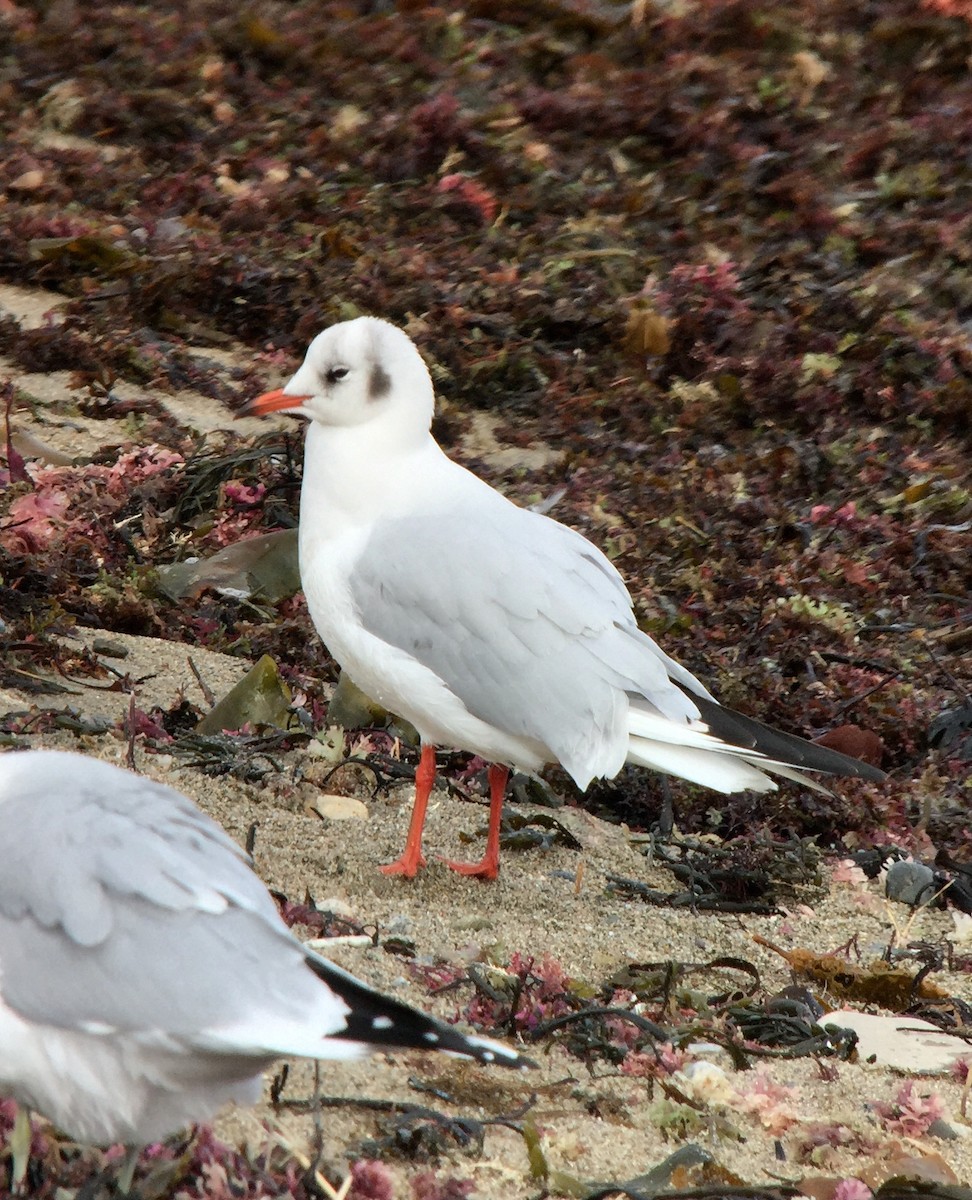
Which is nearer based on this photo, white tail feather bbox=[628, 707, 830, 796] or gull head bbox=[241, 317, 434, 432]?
white tail feather bbox=[628, 707, 830, 796]

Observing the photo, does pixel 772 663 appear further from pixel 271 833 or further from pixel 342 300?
pixel 342 300

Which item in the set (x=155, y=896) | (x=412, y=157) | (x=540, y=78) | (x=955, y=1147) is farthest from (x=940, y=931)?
(x=540, y=78)

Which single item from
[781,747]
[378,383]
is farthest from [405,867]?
[378,383]

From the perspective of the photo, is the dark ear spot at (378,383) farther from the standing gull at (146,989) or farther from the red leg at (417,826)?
the standing gull at (146,989)

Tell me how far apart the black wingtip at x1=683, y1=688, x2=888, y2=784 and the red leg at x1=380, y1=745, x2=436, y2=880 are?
0.70 m

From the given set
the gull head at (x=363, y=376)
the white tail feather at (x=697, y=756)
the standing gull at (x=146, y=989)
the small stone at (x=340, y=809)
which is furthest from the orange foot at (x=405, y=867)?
the standing gull at (x=146, y=989)

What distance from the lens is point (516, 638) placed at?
160 inches

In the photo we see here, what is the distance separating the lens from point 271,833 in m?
4.05

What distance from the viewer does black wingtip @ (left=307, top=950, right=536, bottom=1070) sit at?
94.4 inches

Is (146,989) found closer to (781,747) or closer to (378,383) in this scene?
(781,747)

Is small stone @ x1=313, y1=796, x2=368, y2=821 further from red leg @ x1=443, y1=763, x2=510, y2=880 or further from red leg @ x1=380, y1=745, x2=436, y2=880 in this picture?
red leg @ x1=443, y1=763, x2=510, y2=880

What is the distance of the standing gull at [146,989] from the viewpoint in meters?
2.38

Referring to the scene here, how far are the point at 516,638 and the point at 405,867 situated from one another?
60 centimetres

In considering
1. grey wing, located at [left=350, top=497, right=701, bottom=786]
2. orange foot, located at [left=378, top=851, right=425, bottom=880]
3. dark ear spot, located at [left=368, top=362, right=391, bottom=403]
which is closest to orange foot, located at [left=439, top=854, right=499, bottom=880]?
orange foot, located at [left=378, top=851, right=425, bottom=880]
